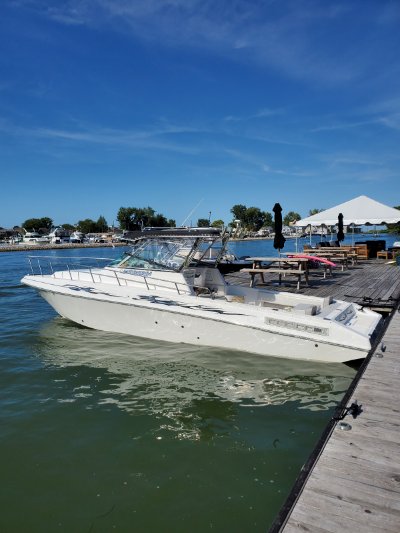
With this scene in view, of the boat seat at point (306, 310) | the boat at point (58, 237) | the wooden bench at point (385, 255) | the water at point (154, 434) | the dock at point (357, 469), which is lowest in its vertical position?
the water at point (154, 434)

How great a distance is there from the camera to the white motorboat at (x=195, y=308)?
715 centimetres

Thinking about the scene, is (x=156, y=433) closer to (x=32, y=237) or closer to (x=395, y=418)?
(x=395, y=418)

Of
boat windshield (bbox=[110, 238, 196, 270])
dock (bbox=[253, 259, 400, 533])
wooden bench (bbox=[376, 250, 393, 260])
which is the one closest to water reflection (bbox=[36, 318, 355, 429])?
dock (bbox=[253, 259, 400, 533])

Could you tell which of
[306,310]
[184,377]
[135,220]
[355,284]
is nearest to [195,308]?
[184,377]

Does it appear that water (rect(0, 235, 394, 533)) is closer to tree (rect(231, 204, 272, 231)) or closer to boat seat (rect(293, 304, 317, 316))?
boat seat (rect(293, 304, 317, 316))

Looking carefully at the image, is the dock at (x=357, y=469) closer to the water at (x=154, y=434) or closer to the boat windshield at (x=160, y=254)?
the water at (x=154, y=434)

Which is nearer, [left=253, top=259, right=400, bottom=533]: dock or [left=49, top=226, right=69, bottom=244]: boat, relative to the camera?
[left=253, top=259, right=400, bottom=533]: dock

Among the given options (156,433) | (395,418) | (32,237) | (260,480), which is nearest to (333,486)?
(260,480)

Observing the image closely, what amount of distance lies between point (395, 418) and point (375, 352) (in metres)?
2.40

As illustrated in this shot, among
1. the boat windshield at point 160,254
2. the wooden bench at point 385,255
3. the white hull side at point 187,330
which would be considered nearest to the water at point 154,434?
the white hull side at point 187,330

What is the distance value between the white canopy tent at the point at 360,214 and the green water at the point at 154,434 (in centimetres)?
1392

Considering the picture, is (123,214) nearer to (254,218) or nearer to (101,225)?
(101,225)

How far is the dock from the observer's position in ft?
9.44

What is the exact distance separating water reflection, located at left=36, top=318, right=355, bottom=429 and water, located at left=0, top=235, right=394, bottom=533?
3 cm
